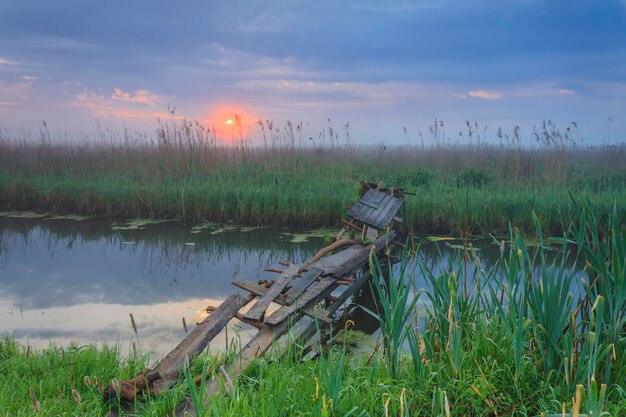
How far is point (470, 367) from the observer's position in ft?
8.29

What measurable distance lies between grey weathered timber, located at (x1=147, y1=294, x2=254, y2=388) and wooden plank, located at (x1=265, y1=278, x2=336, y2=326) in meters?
0.25

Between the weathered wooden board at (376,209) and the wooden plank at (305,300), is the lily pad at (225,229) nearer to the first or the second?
the weathered wooden board at (376,209)

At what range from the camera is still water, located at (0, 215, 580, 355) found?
14.2 feet

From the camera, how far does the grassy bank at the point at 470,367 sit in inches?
84.4

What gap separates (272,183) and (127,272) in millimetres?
3782

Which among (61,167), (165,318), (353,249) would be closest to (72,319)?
(165,318)

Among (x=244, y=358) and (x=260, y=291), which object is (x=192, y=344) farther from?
(x=260, y=291)

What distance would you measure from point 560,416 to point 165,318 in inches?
139

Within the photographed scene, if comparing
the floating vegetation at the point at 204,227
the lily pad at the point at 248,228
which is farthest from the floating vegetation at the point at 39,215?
the lily pad at the point at 248,228

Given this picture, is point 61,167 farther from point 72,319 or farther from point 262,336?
point 262,336

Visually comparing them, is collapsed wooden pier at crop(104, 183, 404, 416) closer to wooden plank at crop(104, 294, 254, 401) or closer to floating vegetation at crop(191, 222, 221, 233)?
wooden plank at crop(104, 294, 254, 401)

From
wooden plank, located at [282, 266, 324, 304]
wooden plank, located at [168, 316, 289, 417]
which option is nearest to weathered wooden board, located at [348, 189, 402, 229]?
wooden plank, located at [282, 266, 324, 304]

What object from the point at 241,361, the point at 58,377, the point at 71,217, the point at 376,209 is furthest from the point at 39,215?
the point at 241,361

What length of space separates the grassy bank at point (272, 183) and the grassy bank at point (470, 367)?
13.8ft
